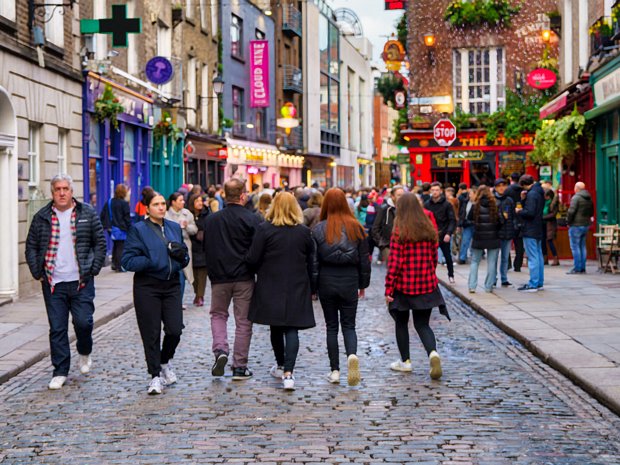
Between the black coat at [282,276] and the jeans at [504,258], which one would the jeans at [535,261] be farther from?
the black coat at [282,276]

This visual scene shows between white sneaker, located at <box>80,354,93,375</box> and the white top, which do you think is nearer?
the white top

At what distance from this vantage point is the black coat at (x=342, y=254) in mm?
9406

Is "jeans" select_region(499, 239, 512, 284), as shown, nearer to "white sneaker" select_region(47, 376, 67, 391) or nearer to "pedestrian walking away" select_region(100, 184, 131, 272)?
"pedestrian walking away" select_region(100, 184, 131, 272)

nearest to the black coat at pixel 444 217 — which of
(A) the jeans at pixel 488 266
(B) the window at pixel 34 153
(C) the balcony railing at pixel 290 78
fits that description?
(A) the jeans at pixel 488 266

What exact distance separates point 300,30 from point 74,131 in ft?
132

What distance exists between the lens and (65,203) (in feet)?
31.1

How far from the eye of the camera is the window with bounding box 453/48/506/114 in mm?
36219

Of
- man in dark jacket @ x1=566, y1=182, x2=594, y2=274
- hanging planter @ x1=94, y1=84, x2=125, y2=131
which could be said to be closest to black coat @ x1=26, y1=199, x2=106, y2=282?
man in dark jacket @ x1=566, y1=182, x2=594, y2=274

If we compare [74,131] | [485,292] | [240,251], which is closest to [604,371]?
[240,251]

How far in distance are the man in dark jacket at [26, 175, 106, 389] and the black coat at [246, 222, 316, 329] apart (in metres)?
1.53

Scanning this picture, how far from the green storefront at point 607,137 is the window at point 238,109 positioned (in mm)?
23666

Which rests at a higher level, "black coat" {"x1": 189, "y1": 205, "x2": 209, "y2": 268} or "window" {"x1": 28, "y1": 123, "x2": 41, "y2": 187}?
"window" {"x1": 28, "y1": 123, "x2": 41, "y2": 187}

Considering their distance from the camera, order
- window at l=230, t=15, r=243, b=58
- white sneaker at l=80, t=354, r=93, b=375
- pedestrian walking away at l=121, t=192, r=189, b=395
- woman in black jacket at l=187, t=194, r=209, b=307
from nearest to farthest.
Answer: pedestrian walking away at l=121, t=192, r=189, b=395
white sneaker at l=80, t=354, r=93, b=375
woman in black jacket at l=187, t=194, r=209, b=307
window at l=230, t=15, r=243, b=58

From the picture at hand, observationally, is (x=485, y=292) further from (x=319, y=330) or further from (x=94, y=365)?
(x=94, y=365)
